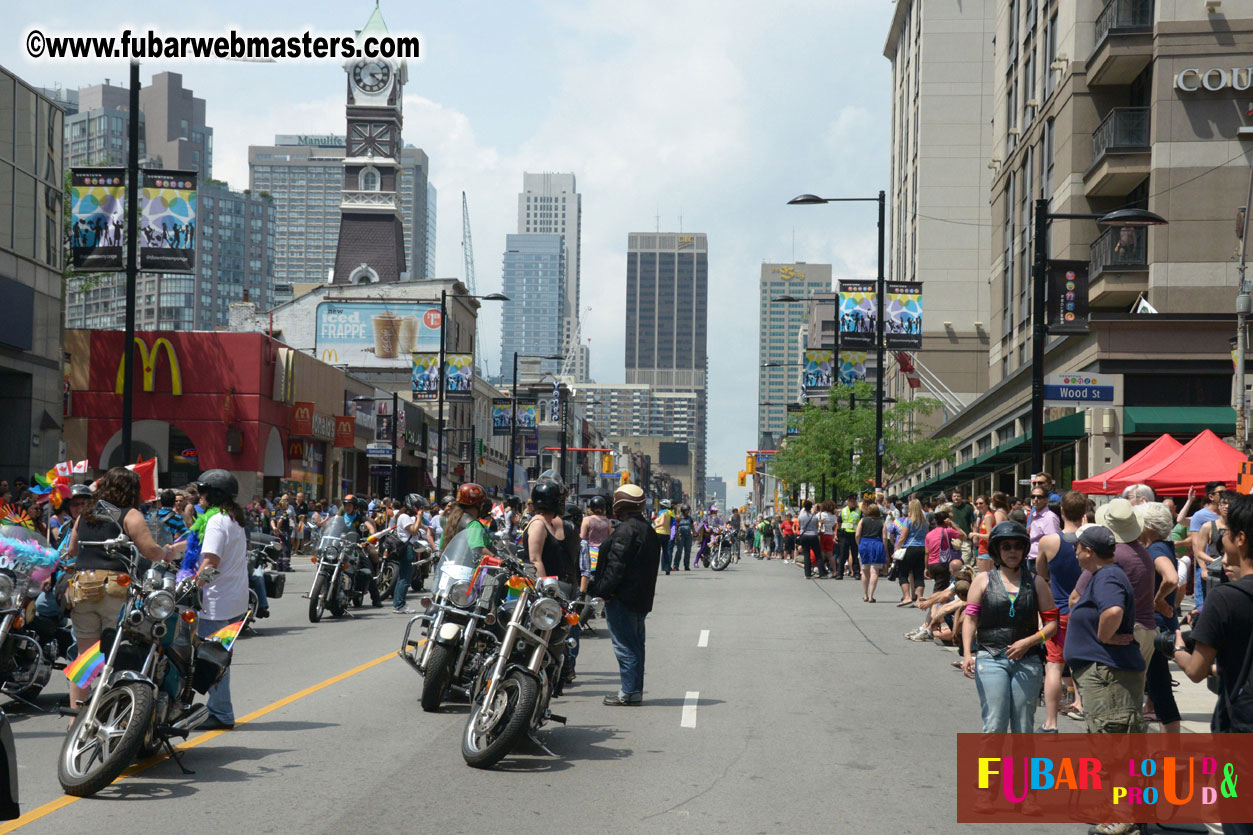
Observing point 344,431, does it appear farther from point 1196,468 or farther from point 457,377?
point 1196,468

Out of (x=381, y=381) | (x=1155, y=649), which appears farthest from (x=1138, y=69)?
(x=381, y=381)

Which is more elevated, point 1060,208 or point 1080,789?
point 1060,208

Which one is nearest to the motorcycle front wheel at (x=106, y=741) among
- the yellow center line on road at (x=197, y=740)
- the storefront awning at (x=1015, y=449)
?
the yellow center line on road at (x=197, y=740)

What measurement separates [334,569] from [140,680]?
12.1 metres

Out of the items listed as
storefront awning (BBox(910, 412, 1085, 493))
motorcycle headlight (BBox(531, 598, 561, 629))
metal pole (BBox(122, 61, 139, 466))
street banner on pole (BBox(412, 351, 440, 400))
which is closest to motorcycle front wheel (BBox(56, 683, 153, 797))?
motorcycle headlight (BBox(531, 598, 561, 629))

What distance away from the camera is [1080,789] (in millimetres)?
8359

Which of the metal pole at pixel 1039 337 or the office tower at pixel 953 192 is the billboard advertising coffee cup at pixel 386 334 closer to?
the office tower at pixel 953 192

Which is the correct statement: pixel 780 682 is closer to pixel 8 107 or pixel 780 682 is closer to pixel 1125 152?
pixel 1125 152

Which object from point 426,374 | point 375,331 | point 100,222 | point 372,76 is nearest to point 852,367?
point 426,374

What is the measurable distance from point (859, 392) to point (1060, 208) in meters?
18.0

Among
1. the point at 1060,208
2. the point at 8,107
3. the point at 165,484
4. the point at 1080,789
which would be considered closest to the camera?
the point at 1080,789

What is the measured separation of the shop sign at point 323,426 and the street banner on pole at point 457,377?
6.02 m

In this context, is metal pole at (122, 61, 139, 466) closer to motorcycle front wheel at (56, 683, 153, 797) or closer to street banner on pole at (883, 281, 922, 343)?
motorcycle front wheel at (56, 683, 153, 797)

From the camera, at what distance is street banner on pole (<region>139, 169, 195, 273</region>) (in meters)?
22.6
